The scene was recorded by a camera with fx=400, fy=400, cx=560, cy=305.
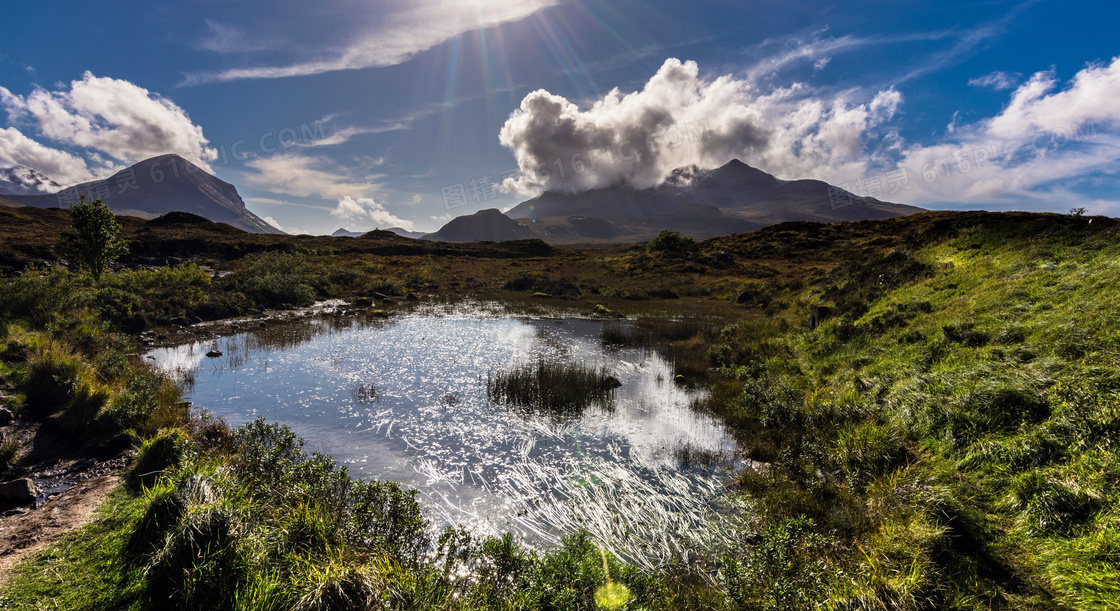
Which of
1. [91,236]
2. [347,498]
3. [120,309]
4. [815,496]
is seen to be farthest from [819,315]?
[91,236]

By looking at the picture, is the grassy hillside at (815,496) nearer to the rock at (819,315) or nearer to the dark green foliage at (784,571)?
the dark green foliage at (784,571)

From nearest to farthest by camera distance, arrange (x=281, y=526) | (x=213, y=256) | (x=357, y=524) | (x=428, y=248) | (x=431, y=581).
Answer: (x=431, y=581) < (x=281, y=526) < (x=357, y=524) < (x=213, y=256) < (x=428, y=248)

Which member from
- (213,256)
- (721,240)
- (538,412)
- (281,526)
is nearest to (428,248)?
(213,256)

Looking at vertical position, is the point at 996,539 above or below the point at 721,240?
below

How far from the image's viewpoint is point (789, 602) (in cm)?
533

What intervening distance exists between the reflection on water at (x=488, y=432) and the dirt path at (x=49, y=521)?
13.0 feet

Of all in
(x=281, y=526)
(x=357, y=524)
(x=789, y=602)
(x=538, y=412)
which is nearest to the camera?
(x=789, y=602)

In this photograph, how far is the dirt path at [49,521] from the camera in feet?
19.9

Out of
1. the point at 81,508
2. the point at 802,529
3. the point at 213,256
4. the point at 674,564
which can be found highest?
the point at 213,256

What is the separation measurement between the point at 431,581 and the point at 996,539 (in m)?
8.52

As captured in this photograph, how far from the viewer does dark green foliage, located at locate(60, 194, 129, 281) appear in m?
26.9

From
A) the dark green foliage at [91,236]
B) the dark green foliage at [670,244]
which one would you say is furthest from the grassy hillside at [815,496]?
the dark green foliage at [670,244]

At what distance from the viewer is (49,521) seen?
22.6 feet

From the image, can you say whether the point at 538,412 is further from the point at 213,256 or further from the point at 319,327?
the point at 213,256
